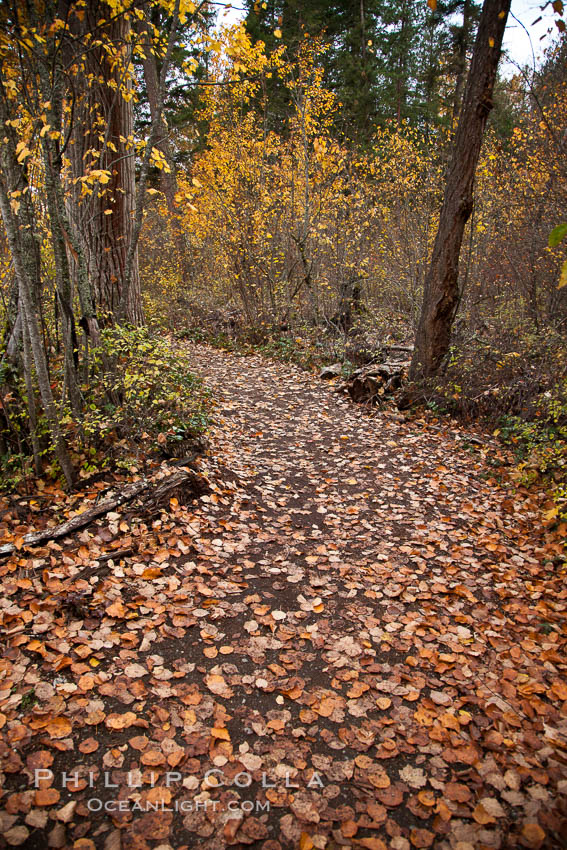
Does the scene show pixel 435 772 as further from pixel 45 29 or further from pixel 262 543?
pixel 45 29

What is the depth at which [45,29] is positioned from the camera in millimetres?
3020

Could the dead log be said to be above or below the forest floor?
above

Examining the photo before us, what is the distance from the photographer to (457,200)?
6.39 m

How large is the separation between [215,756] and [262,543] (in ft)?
6.22

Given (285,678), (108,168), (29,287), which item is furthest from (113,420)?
(108,168)

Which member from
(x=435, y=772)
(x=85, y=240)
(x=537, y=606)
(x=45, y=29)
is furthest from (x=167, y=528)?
(x=45, y=29)

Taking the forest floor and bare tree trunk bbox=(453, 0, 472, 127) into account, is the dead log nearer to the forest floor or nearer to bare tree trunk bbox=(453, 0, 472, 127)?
the forest floor

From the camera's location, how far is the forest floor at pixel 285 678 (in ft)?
6.07

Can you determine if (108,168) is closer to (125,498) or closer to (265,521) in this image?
(125,498)

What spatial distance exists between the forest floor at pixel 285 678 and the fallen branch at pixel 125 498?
83 millimetres

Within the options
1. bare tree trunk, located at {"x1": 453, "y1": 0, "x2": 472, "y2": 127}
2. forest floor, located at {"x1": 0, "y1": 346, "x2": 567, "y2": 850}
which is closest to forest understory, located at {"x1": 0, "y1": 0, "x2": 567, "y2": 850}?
forest floor, located at {"x1": 0, "y1": 346, "x2": 567, "y2": 850}

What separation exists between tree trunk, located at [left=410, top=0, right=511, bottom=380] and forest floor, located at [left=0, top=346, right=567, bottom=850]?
10.9 ft

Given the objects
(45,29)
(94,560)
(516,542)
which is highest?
(45,29)

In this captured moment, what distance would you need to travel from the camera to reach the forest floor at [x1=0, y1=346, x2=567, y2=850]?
1.85 m
